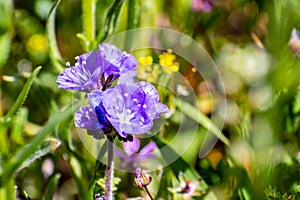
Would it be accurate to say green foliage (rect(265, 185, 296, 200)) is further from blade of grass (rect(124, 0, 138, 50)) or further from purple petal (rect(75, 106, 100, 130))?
blade of grass (rect(124, 0, 138, 50))

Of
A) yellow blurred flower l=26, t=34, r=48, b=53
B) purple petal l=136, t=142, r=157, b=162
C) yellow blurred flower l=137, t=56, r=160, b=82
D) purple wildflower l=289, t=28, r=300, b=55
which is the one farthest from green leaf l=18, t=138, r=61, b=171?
yellow blurred flower l=26, t=34, r=48, b=53

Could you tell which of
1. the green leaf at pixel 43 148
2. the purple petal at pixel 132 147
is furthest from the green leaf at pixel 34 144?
the purple petal at pixel 132 147

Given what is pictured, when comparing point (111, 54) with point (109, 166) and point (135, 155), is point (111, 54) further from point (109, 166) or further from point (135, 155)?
point (135, 155)

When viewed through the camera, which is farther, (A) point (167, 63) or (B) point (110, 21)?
(A) point (167, 63)

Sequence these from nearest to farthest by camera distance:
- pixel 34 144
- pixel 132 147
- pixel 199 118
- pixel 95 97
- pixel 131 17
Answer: pixel 95 97, pixel 34 144, pixel 132 147, pixel 199 118, pixel 131 17

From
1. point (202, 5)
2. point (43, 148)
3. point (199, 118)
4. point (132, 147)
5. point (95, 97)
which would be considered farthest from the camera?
point (202, 5)

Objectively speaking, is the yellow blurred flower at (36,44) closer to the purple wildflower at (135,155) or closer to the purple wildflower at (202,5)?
the purple wildflower at (202,5)

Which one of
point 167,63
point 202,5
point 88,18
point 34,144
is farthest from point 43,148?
point 202,5
